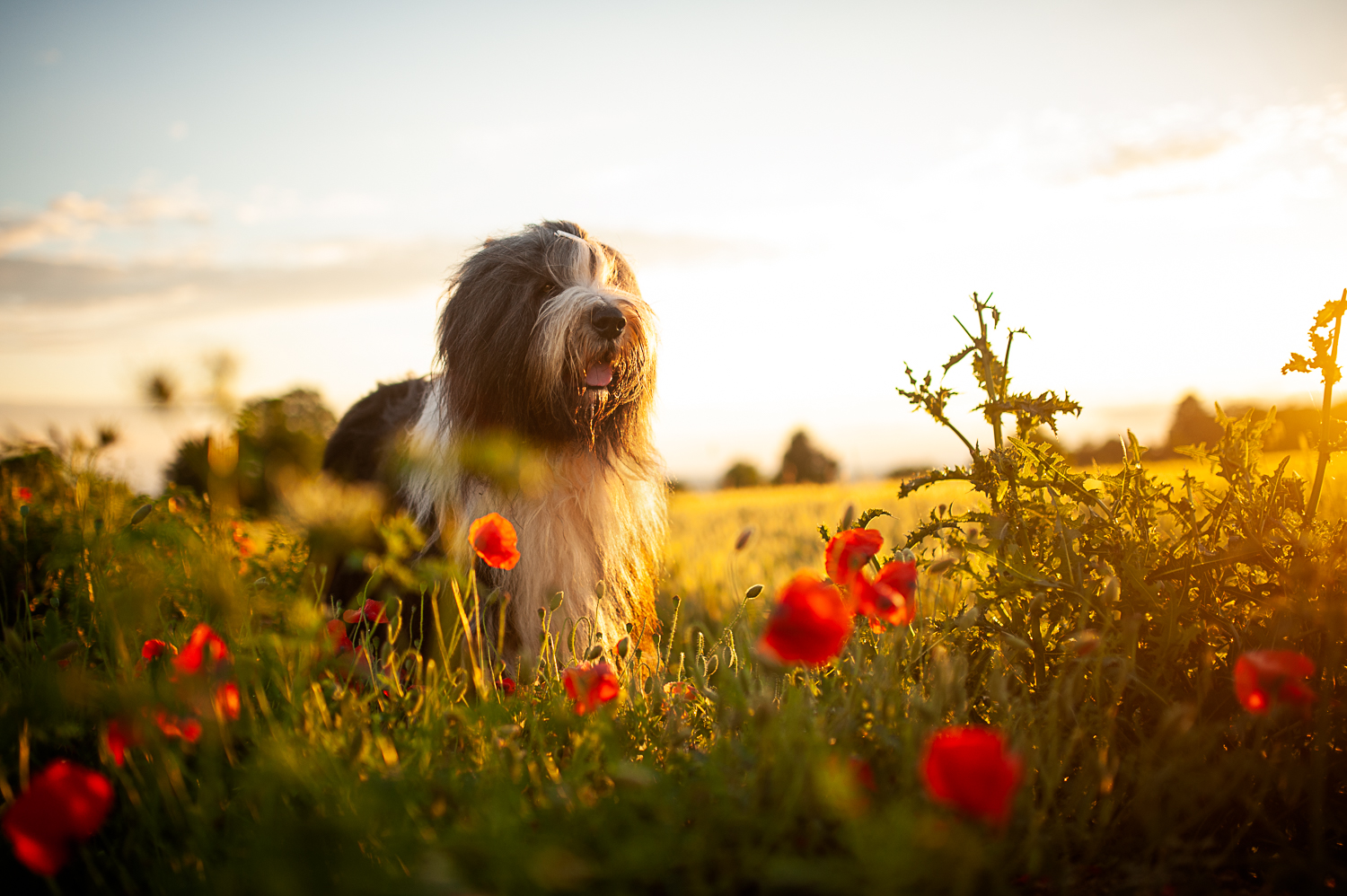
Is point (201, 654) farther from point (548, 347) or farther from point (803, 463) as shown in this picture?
point (803, 463)

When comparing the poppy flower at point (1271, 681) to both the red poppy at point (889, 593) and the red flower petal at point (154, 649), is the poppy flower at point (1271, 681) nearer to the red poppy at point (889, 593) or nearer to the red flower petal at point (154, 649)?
the red poppy at point (889, 593)

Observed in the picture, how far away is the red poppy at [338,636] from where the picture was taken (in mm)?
2078

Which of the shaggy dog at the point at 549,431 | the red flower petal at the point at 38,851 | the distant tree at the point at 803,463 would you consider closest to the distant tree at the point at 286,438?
the shaggy dog at the point at 549,431

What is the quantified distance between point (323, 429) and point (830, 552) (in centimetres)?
667

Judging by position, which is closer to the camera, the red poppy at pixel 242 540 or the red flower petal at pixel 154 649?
the red flower petal at pixel 154 649

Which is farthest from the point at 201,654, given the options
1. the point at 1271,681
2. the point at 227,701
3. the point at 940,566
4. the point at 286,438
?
the point at 286,438

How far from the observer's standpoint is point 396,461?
4.21m

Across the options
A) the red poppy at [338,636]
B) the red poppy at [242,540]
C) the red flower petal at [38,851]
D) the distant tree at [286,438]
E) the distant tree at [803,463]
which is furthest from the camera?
the distant tree at [803,463]

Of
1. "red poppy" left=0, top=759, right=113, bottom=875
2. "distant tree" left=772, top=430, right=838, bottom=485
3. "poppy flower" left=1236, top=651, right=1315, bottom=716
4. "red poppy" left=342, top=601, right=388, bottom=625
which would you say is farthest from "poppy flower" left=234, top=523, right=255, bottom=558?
"distant tree" left=772, top=430, right=838, bottom=485

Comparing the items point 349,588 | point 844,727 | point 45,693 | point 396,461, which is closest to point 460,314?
point 396,461

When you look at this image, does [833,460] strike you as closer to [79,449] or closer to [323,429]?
[323,429]

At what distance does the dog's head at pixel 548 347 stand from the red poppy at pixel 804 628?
2.25m

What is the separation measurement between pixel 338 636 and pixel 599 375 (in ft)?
5.86

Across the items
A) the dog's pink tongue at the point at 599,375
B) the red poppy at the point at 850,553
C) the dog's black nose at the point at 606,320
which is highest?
the dog's black nose at the point at 606,320
